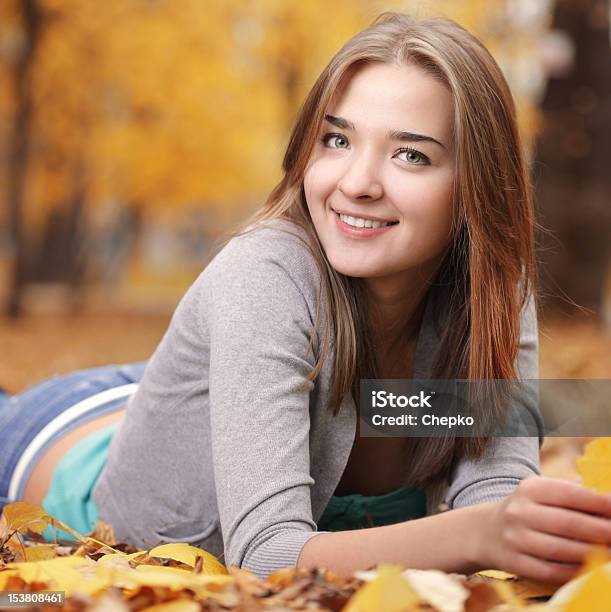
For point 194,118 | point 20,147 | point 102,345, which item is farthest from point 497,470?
point 194,118

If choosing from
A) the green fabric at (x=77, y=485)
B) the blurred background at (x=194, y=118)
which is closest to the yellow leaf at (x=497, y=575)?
the green fabric at (x=77, y=485)

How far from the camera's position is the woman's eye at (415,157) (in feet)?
5.98

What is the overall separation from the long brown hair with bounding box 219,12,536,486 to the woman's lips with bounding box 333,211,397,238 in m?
0.10

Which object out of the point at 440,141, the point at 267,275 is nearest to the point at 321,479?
the point at 267,275

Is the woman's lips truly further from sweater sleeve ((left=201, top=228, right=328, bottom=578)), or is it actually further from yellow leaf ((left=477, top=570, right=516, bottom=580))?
yellow leaf ((left=477, top=570, right=516, bottom=580))

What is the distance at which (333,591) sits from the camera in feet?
3.88

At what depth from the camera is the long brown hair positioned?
185 centimetres

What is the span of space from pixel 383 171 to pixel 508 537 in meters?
0.82

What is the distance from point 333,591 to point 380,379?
88cm

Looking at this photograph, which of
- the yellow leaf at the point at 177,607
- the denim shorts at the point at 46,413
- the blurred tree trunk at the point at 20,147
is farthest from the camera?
the blurred tree trunk at the point at 20,147

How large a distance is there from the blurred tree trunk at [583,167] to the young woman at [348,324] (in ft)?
23.8

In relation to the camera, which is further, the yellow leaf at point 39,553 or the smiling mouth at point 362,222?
the smiling mouth at point 362,222

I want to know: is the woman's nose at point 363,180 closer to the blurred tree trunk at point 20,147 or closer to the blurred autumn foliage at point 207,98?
the blurred autumn foliage at point 207,98

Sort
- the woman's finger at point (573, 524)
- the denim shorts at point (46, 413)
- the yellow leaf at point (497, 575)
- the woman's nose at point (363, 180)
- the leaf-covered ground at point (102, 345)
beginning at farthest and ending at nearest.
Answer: the leaf-covered ground at point (102, 345) < the denim shorts at point (46, 413) < the woman's nose at point (363, 180) < the yellow leaf at point (497, 575) < the woman's finger at point (573, 524)
